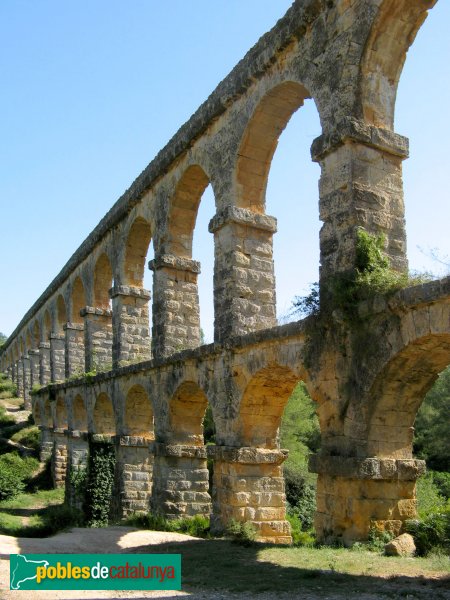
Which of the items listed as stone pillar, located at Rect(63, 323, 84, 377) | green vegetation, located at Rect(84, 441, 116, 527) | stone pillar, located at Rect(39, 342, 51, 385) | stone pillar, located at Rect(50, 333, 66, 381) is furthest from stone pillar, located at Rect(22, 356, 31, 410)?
green vegetation, located at Rect(84, 441, 116, 527)

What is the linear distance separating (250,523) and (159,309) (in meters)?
5.23

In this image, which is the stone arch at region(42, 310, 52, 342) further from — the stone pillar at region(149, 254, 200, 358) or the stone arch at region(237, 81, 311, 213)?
the stone arch at region(237, 81, 311, 213)

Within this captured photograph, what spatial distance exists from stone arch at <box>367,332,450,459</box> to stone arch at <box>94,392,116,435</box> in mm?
10633

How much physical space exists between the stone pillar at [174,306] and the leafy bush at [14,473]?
1031 centimetres

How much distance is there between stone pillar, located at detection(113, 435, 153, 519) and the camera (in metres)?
14.1

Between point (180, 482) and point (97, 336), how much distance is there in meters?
7.62

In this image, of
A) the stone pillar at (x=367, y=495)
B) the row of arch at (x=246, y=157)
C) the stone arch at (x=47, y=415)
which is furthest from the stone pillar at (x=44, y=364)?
the stone pillar at (x=367, y=495)

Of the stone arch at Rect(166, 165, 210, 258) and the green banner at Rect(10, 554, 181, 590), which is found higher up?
the stone arch at Rect(166, 165, 210, 258)

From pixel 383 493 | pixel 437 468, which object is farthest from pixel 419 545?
pixel 437 468

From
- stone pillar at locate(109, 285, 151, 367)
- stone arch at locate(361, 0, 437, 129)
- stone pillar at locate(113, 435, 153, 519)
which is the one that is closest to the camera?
stone arch at locate(361, 0, 437, 129)

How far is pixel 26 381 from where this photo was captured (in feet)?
112

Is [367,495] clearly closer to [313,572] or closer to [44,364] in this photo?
[313,572]

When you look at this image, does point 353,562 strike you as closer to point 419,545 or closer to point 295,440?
point 419,545

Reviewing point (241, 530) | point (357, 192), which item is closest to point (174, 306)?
point (241, 530)
